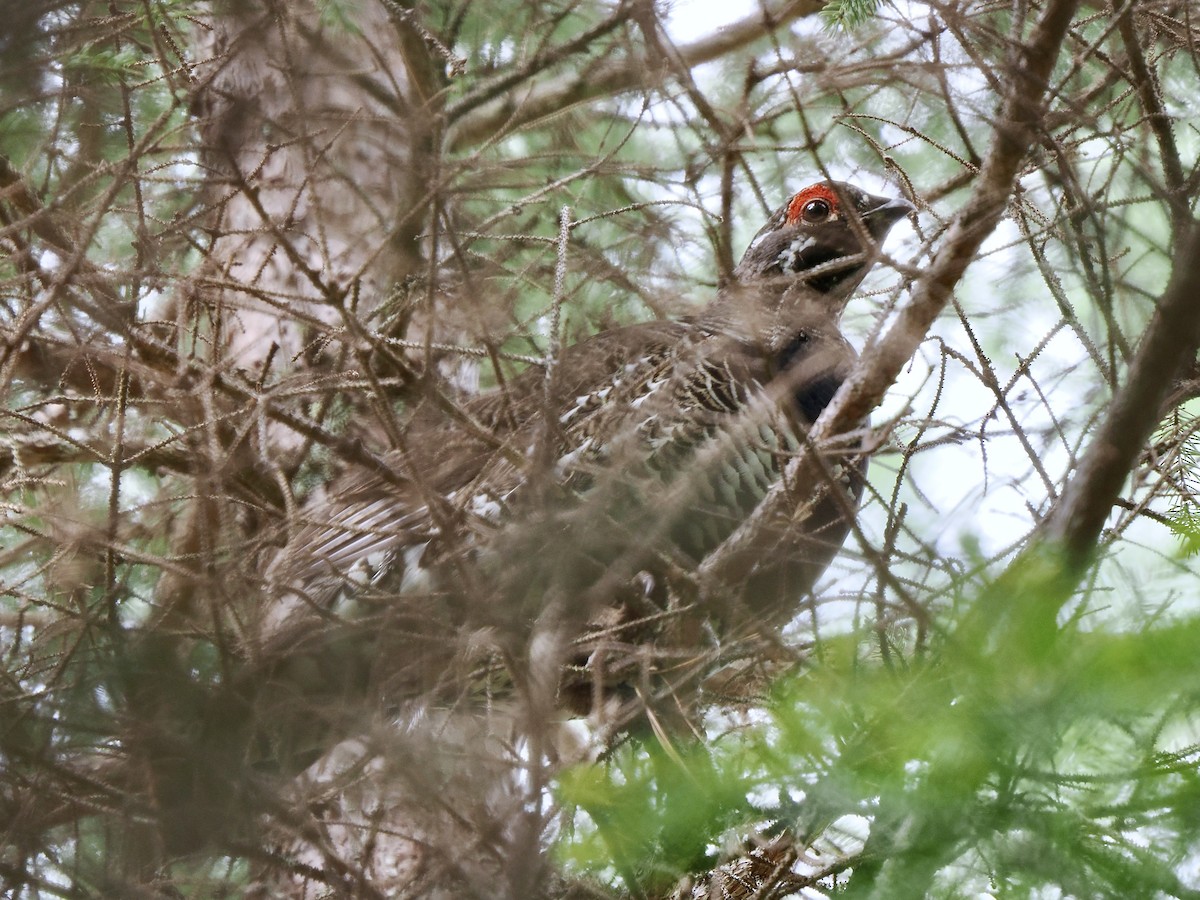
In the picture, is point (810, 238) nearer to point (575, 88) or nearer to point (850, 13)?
point (575, 88)

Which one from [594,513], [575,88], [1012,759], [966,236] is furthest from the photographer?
[575,88]

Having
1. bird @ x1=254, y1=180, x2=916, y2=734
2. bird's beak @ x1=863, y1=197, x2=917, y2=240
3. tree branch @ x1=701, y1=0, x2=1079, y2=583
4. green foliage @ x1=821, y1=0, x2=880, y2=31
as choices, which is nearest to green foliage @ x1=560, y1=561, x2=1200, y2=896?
bird @ x1=254, y1=180, x2=916, y2=734

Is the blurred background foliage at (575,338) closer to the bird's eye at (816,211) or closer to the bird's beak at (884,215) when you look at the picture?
the bird's beak at (884,215)

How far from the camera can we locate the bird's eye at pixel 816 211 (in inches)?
188

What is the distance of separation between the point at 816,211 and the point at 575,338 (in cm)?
195

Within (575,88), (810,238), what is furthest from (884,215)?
(575,88)

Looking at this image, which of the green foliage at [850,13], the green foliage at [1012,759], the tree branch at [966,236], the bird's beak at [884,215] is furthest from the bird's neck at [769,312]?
the green foliage at [1012,759]

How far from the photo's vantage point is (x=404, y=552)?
3568 millimetres

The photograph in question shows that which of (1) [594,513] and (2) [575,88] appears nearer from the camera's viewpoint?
(1) [594,513]

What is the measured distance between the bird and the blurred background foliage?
6.0 inches

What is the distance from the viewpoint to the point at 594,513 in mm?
2408

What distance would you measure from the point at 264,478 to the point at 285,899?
122cm

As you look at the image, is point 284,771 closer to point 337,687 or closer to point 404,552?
point 337,687

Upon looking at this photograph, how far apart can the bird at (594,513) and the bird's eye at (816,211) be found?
1.25 feet
